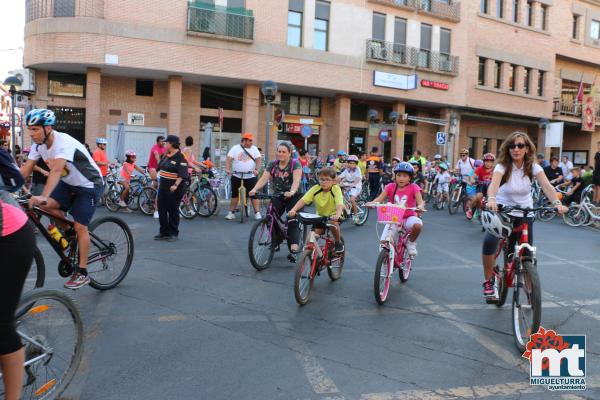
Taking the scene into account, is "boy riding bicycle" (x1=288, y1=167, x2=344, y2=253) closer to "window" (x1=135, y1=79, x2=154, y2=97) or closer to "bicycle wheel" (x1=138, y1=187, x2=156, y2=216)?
"bicycle wheel" (x1=138, y1=187, x2=156, y2=216)

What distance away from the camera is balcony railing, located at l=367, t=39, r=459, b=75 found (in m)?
28.6

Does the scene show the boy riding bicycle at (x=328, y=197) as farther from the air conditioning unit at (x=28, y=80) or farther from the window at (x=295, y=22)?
the air conditioning unit at (x=28, y=80)

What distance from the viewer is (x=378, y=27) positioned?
95.6 ft

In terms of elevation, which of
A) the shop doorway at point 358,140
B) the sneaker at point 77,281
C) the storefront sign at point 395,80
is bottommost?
the sneaker at point 77,281

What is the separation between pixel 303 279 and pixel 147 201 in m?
8.66

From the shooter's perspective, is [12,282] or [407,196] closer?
[12,282]

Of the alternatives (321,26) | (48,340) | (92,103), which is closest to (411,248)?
(48,340)

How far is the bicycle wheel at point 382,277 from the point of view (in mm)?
5688

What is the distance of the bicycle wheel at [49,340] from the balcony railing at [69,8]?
2172 centimetres

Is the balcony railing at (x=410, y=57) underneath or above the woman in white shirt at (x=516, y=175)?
above

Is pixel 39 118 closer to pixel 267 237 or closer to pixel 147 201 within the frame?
pixel 267 237

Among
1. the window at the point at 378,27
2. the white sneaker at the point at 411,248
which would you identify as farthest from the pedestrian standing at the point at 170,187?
the window at the point at 378,27

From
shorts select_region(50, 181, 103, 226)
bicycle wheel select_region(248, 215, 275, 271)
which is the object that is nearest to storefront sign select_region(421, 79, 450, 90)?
bicycle wheel select_region(248, 215, 275, 271)

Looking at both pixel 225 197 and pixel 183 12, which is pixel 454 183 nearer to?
pixel 225 197
